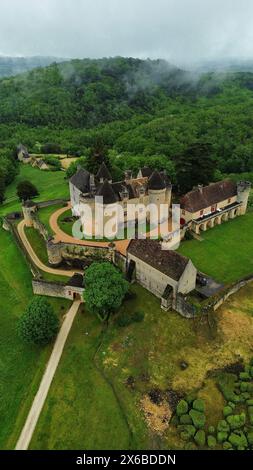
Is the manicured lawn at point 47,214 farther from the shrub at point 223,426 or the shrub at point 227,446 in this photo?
the shrub at point 227,446

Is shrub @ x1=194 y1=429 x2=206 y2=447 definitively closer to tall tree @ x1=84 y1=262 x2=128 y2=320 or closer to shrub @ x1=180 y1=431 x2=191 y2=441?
shrub @ x1=180 y1=431 x2=191 y2=441

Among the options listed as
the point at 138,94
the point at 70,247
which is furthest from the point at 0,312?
the point at 138,94

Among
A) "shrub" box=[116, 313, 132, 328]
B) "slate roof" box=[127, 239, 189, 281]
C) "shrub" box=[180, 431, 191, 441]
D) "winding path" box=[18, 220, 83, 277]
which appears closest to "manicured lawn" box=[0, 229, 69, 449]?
"winding path" box=[18, 220, 83, 277]

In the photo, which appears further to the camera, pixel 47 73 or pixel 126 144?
pixel 47 73

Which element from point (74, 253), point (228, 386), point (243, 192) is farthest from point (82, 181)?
point (228, 386)

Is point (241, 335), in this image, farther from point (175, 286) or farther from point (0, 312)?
point (0, 312)
